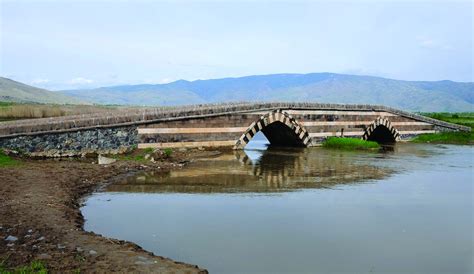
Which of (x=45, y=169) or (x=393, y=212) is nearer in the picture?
(x=393, y=212)

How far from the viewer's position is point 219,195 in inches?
586

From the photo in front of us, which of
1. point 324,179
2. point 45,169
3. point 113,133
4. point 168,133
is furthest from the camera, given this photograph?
point 168,133

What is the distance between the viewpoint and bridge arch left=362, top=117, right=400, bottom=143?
3717 centimetres

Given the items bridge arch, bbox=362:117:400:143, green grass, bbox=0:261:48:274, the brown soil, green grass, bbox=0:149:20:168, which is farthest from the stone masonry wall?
bridge arch, bbox=362:117:400:143

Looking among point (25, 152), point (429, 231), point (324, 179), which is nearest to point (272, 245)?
point (429, 231)

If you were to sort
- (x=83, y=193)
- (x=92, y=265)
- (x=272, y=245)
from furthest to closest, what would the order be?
(x=83, y=193), (x=272, y=245), (x=92, y=265)

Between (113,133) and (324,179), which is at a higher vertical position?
(113,133)

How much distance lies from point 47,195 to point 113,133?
994 centimetres

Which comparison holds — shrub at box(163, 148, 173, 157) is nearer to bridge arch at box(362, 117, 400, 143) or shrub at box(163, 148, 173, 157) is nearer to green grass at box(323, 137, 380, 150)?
green grass at box(323, 137, 380, 150)

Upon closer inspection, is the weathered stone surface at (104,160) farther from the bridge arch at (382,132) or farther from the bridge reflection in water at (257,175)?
the bridge arch at (382,132)

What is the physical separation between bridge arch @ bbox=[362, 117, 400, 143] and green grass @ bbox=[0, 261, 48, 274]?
104ft

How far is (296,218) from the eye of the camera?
39.3 feet

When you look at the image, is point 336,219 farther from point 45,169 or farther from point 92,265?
point 45,169

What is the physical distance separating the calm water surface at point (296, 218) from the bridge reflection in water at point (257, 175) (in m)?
0.05
